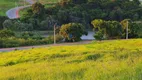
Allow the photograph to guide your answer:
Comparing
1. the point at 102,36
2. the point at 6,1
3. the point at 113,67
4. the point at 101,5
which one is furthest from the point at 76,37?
the point at 6,1

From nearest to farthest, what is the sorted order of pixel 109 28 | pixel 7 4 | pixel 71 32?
pixel 71 32 → pixel 109 28 → pixel 7 4

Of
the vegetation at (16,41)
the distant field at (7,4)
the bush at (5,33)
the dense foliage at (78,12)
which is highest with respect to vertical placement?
the distant field at (7,4)

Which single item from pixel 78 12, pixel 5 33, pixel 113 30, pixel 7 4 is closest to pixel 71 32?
pixel 113 30

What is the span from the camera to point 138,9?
75750mm

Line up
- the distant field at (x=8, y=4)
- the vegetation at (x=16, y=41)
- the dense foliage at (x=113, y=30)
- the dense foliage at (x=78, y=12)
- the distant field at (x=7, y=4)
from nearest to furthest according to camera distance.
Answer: the vegetation at (x=16, y=41) → the dense foliage at (x=113, y=30) → the dense foliage at (x=78, y=12) → the distant field at (x=7, y=4) → the distant field at (x=8, y=4)

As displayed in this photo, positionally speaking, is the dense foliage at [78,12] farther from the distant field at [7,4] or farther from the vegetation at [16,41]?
the distant field at [7,4]

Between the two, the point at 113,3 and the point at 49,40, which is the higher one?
the point at 113,3

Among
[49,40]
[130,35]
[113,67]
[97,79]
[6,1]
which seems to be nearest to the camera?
[97,79]

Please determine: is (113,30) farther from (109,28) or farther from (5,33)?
(5,33)

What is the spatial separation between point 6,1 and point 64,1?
2360 centimetres

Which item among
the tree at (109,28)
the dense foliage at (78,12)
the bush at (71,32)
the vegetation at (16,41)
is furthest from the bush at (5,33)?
the tree at (109,28)

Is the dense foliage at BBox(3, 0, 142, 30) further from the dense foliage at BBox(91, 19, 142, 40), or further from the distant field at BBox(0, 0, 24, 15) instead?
the dense foliage at BBox(91, 19, 142, 40)

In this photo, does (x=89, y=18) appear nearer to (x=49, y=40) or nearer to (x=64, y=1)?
(x=64, y=1)

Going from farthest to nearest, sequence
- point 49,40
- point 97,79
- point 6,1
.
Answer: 1. point 6,1
2. point 49,40
3. point 97,79
